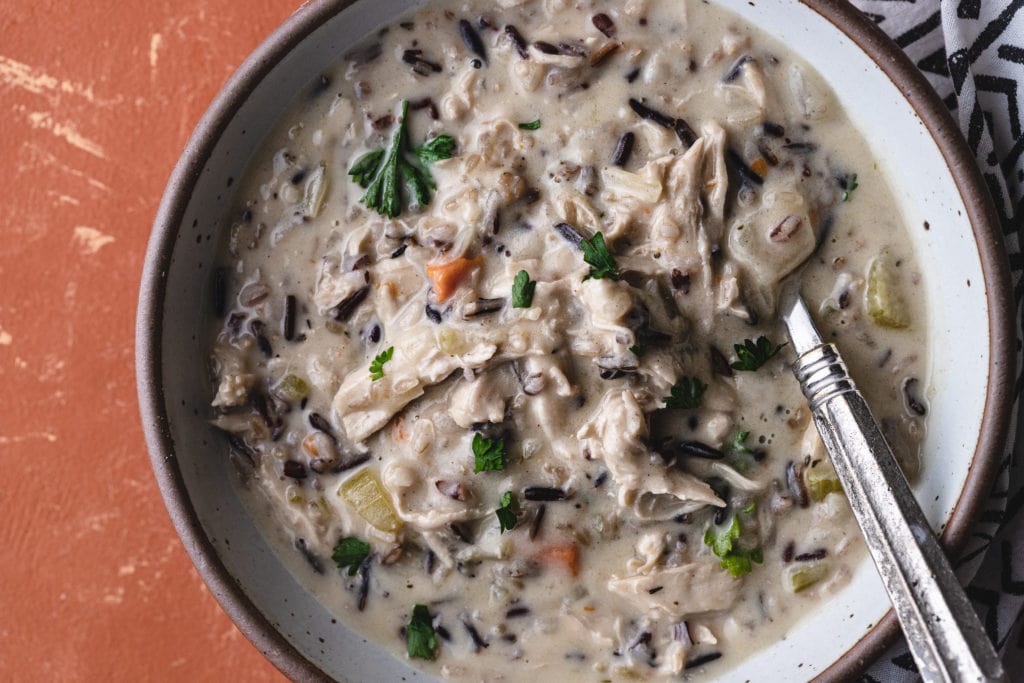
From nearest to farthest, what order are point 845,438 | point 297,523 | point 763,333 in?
1. point 845,438
2. point 763,333
3. point 297,523

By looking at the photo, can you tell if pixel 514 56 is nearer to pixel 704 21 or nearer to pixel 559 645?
pixel 704 21

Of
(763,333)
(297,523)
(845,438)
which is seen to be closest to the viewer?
(845,438)

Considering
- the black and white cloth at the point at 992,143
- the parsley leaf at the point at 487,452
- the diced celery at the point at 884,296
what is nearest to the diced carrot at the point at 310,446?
the parsley leaf at the point at 487,452

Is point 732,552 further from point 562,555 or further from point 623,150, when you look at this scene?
point 623,150

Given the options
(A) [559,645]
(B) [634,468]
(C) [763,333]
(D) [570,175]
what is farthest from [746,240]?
(A) [559,645]

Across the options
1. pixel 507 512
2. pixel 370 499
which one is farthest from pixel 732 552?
pixel 370 499

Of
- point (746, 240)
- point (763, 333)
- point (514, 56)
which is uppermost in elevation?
point (514, 56)
